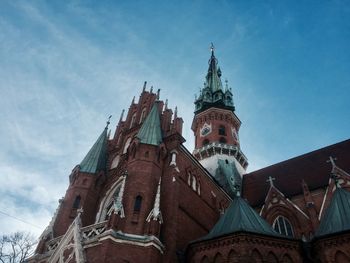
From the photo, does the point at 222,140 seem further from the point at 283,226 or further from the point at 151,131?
the point at 151,131

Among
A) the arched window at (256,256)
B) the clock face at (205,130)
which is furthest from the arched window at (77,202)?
the clock face at (205,130)

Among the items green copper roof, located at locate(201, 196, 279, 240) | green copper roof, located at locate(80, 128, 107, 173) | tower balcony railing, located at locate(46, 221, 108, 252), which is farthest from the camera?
green copper roof, located at locate(80, 128, 107, 173)

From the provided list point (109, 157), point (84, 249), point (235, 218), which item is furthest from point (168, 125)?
point (84, 249)

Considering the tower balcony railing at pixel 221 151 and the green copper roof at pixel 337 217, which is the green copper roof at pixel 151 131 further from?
Result: the tower balcony railing at pixel 221 151

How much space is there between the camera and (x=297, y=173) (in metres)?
28.3

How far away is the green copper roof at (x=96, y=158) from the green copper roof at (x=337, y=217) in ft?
46.4

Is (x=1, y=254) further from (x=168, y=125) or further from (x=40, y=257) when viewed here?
(x=168, y=125)

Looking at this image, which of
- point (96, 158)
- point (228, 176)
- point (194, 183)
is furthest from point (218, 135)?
point (96, 158)

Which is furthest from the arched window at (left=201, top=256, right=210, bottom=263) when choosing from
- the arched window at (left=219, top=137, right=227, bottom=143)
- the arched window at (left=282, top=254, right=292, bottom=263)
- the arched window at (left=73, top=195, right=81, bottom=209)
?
the arched window at (left=219, top=137, right=227, bottom=143)

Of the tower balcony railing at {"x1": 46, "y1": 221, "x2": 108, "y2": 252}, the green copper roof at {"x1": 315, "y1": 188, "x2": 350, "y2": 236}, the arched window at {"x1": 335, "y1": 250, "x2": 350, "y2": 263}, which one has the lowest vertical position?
the arched window at {"x1": 335, "y1": 250, "x2": 350, "y2": 263}

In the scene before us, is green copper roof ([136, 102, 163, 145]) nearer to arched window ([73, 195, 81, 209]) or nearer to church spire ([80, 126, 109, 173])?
church spire ([80, 126, 109, 173])

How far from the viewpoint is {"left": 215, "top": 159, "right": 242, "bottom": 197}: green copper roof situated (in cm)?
3025

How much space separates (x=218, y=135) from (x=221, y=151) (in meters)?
3.03

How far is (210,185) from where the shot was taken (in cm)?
2505
